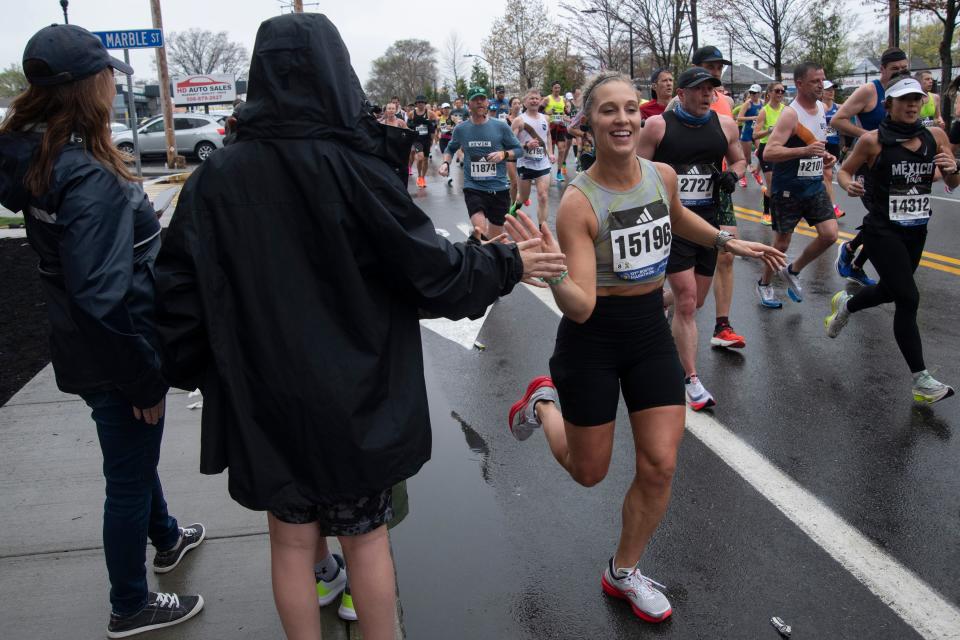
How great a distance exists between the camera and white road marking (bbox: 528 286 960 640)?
3080 millimetres

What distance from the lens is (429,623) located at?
125 inches

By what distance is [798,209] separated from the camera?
24.8 feet

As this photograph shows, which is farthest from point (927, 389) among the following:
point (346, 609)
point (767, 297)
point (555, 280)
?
point (346, 609)

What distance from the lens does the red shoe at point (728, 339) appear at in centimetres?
636

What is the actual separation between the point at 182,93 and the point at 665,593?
53.6 meters

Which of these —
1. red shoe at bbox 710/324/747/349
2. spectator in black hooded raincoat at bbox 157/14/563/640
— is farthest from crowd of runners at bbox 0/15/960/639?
red shoe at bbox 710/324/747/349

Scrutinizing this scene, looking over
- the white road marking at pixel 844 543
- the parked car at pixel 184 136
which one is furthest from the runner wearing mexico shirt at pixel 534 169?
the parked car at pixel 184 136

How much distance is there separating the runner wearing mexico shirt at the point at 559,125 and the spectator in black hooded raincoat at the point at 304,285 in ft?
58.2

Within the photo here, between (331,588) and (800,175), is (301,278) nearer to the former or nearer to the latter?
(331,588)

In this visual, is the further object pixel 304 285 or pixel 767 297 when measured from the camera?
pixel 767 297

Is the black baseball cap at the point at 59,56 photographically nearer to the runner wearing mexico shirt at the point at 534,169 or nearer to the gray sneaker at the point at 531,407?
the gray sneaker at the point at 531,407

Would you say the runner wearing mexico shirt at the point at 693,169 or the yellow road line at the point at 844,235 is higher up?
the runner wearing mexico shirt at the point at 693,169

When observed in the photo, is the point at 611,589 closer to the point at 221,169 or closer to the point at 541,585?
the point at 541,585

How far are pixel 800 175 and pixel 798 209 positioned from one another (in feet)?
1.06
